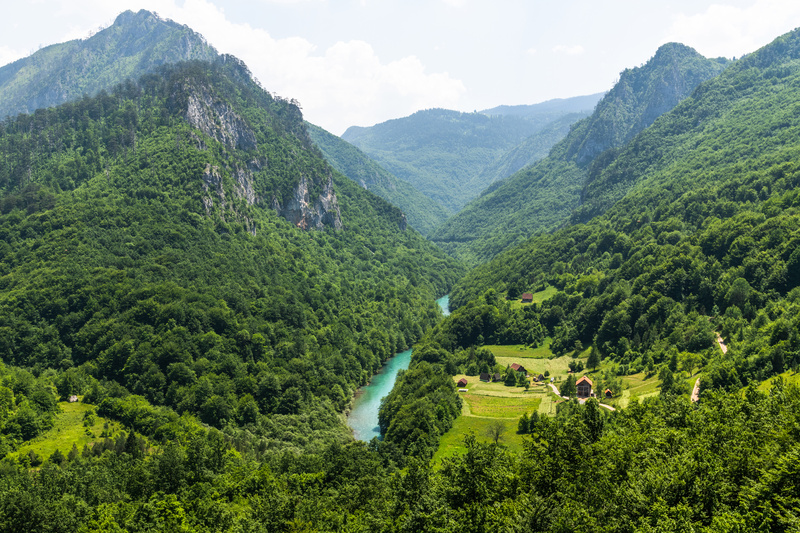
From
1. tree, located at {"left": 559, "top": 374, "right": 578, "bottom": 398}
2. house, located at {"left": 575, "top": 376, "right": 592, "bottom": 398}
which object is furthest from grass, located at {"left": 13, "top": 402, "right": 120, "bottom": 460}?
house, located at {"left": 575, "top": 376, "right": 592, "bottom": 398}

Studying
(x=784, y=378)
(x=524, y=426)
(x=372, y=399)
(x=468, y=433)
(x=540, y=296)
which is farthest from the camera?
(x=540, y=296)

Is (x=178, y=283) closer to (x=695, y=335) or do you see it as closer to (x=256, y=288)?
(x=256, y=288)

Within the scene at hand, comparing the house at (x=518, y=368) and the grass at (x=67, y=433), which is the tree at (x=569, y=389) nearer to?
the house at (x=518, y=368)

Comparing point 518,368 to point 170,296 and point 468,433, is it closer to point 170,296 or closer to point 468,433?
point 468,433

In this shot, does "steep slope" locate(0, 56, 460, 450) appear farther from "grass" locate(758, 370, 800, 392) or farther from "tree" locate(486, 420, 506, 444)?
"grass" locate(758, 370, 800, 392)

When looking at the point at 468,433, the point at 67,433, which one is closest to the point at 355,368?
the point at 468,433

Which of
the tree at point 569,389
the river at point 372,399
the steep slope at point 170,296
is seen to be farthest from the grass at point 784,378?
the steep slope at point 170,296
